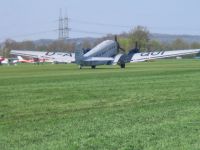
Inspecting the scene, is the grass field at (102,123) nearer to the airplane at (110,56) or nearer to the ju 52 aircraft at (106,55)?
the airplane at (110,56)

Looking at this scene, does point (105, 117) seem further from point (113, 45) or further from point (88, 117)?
point (113, 45)

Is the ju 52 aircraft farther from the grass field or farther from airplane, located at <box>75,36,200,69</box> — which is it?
the grass field

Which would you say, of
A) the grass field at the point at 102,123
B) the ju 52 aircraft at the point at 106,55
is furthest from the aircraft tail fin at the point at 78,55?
the grass field at the point at 102,123

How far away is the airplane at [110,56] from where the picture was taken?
72438mm

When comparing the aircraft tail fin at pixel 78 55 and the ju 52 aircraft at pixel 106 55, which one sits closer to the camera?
the aircraft tail fin at pixel 78 55

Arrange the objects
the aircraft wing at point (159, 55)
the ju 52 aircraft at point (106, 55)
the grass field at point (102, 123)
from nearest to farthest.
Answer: the grass field at point (102, 123)
the ju 52 aircraft at point (106, 55)
the aircraft wing at point (159, 55)

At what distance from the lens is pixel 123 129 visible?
1226 centimetres

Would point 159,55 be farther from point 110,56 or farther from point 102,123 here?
point 102,123

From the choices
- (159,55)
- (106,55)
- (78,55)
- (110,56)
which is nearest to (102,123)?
(78,55)

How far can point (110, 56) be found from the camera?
262 ft

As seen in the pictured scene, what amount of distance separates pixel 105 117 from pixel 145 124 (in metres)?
1.92

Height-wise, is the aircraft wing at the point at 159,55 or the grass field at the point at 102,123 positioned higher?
the aircraft wing at the point at 159,55

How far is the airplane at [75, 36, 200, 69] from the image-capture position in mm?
72438

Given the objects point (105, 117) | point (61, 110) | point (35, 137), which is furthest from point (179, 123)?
point (61, 110)
